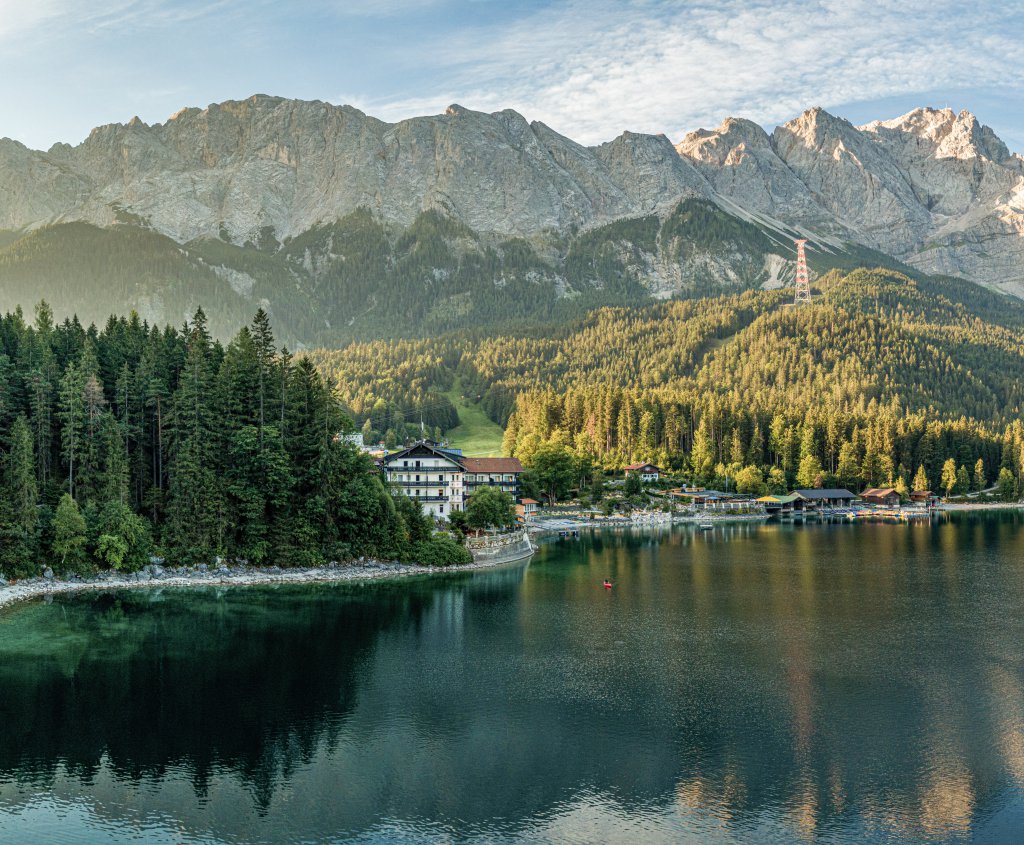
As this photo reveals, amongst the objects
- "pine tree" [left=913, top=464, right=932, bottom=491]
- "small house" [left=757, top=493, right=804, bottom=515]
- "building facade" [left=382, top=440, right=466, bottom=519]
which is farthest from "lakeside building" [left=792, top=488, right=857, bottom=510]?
"building facade" [left=382, top=440, right=466, bottom=519]

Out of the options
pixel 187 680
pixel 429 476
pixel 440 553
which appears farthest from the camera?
pixel 429 476

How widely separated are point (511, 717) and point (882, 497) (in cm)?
15671

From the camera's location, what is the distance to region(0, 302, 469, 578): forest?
81.9m

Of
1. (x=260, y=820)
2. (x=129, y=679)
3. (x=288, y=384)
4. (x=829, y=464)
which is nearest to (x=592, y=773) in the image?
(x=260, y=820)

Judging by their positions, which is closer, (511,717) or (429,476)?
(511,717)

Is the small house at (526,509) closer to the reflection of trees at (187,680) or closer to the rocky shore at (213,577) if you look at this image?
the rocky shore at (213,577)

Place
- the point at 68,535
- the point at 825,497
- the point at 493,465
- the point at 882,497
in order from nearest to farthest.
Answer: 1. the point at 68,535
2. the point at 493,465
3. the point at 825,497
4. the point at 882,497

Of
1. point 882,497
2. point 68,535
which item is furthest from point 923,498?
point 68,535

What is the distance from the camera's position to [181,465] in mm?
87000

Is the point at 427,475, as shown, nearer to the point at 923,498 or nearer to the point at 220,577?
the point at 220,577

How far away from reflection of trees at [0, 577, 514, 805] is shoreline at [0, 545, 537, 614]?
3084mm

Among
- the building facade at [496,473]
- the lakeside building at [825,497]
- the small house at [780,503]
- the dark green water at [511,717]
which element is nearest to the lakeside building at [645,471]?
the small house at [780,503]

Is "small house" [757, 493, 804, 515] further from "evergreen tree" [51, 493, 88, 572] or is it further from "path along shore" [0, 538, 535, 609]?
"evergreen tree" [51, 493, 88, 572]

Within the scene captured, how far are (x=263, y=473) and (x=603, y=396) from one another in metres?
116
